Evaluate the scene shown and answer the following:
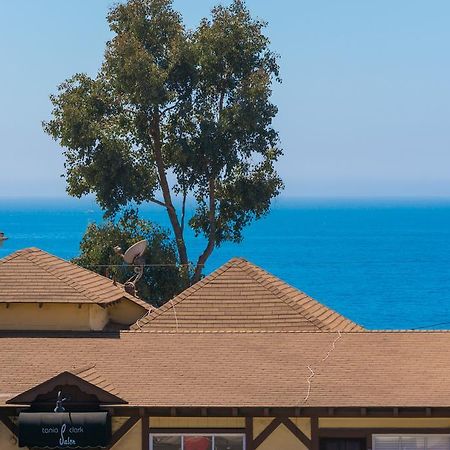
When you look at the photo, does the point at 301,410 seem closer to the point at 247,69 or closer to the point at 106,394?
the point at 106,394

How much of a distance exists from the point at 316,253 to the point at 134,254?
159063 millimetres

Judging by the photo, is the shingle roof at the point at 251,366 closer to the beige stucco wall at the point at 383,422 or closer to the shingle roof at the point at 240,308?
the beige stucco wall at the point at 383,422

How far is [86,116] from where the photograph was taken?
2031 inches

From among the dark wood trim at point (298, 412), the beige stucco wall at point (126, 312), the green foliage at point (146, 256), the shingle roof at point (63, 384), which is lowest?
the dark wood trim at point (298, 412)

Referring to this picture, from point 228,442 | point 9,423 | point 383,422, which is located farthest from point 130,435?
point 383,422

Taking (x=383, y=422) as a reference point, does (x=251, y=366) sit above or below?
above

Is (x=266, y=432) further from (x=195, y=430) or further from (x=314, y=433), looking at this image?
(x=195, y=430)

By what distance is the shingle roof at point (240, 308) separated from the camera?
2991 cm

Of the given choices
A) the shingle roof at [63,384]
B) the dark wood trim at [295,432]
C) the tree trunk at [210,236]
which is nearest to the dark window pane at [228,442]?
the dark wood trim at [295,432]

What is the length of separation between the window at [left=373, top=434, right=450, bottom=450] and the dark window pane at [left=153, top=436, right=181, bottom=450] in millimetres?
3568

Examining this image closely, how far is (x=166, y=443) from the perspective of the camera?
24203 millimetres

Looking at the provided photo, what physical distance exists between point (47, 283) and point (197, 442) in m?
7.54

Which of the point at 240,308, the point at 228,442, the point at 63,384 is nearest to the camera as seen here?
the point at 63,384

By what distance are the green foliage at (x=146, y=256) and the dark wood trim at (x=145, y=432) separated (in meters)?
24.8
